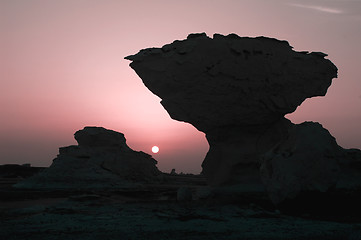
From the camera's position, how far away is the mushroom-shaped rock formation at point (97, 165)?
24.0m

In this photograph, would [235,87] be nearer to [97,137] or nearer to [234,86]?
[234,86]

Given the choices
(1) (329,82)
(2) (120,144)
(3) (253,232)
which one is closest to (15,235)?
(3) (253,232)

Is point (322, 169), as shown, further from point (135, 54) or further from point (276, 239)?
point (135, 54)

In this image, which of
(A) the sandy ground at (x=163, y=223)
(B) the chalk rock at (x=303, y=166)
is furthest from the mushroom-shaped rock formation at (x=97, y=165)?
(B) the chalk rock at (x=303, y=166)

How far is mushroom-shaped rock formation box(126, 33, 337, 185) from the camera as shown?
1750cm

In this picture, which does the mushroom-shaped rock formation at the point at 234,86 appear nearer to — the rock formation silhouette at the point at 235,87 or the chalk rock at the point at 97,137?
the rock formation silhouette at the point at 235,87

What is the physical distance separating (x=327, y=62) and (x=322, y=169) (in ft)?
27.4

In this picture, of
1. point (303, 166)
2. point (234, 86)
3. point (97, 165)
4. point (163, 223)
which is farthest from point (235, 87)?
point (97, 165)

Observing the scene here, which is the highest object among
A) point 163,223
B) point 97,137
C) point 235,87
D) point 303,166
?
point 235,87

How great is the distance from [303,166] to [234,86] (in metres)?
6.14

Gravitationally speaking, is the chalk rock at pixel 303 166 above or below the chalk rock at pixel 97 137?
below

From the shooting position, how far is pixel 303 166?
500 inches

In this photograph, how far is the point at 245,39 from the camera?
18.0 meters

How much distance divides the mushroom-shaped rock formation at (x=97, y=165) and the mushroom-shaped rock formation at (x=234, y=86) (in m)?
9.12
